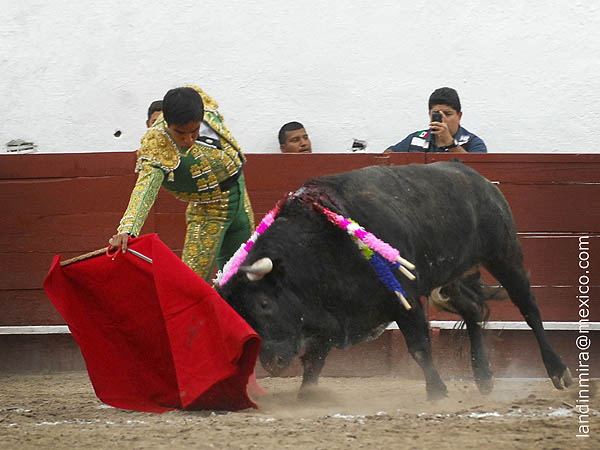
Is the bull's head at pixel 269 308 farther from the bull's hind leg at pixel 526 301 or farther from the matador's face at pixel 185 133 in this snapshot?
the bull's hind leg at pixel 526 301

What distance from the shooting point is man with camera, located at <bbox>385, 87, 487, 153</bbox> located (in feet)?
15.3

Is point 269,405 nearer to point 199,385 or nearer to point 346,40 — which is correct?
point 199,385

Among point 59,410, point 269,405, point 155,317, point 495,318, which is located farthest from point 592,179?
point 59,410

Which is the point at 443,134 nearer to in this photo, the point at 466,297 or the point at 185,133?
the point at 466,297

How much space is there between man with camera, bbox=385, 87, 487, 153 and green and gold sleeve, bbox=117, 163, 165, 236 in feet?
5.61

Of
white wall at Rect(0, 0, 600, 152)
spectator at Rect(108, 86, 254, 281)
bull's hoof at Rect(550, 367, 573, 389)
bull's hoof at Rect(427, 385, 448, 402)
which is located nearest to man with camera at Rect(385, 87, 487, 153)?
white wall at Rect(0, 0, 600, 152)

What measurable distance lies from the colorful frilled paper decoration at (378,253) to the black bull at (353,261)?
5 centimetres

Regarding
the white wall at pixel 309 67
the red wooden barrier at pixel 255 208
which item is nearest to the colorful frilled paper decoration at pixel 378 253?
the red wooden barrier at pixel 255 208

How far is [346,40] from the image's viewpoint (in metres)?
5.45

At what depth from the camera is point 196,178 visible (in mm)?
3625

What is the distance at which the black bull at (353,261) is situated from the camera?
3.38 metres

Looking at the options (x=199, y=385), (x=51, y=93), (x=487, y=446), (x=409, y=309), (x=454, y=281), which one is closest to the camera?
(x=487, y=446)

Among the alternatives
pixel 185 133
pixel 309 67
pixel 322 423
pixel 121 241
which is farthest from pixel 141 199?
pixel 309 67

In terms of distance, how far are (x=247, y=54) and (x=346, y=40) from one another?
0.58 m
